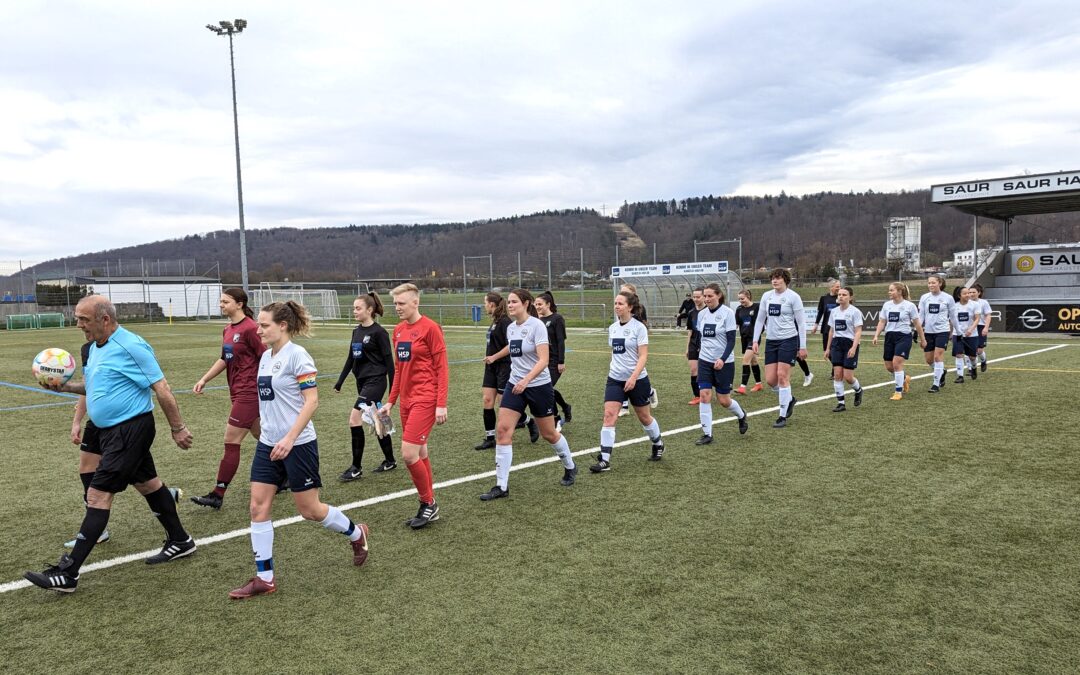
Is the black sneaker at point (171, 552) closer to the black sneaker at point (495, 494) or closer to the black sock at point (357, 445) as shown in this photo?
the black sock at point (357, 445)

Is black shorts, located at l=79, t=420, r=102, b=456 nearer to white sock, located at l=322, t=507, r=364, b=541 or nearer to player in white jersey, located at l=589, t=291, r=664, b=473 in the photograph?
white sock, located at l=322, t=507, r=364, b=541

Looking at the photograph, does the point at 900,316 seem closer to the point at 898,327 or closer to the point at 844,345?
the point at 898,327

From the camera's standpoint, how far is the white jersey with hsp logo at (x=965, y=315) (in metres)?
13.2

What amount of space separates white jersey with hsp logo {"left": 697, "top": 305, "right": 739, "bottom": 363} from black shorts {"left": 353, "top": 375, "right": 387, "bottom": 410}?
12.7 ft

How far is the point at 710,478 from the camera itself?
6879mm

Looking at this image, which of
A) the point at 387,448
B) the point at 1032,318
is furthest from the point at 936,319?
the point at 1032,318

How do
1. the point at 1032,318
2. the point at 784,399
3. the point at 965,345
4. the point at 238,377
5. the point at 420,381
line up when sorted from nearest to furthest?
the point at 420,381, the point at 238,377, the point at 784,399, the point at 965,345, the point at 1032,318

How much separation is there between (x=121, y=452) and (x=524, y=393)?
3.30m

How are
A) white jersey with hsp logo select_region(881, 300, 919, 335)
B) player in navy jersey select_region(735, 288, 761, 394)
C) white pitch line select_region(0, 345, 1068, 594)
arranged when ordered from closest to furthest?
white pitch line select_region(0, 345, 1068, 594) < white jersey with hsp logo select_region(881, 300, 919, 335) < player in navy jersey select_region(735, 288, 761, 394)

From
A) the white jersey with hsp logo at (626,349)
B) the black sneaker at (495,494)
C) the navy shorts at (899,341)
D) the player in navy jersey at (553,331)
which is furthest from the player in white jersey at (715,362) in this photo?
the navy shorts at (899,341)

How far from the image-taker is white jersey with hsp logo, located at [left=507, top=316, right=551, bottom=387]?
256 inches

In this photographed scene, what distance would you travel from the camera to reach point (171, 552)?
5051mm

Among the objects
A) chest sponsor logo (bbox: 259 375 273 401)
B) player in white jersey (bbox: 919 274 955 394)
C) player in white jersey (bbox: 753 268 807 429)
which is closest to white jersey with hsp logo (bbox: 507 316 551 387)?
chest sponsor logo (bbox: 259 375 273 401)

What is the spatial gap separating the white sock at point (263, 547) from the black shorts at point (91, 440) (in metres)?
1.51
